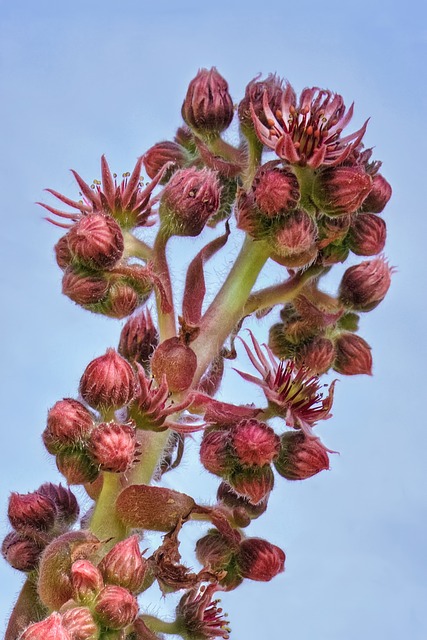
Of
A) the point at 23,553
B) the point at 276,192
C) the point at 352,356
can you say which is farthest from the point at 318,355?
the point at 23,553

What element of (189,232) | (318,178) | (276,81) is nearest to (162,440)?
(189,232)

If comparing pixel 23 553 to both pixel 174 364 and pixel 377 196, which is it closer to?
pixel 174 364

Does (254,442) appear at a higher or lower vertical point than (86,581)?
higher

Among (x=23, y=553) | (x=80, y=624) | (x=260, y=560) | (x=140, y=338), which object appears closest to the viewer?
(x=80, y=624)

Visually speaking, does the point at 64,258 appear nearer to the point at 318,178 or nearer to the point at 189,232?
the point at 189,232

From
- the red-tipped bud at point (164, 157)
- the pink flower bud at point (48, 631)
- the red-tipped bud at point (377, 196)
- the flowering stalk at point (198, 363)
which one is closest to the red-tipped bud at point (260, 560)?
the flowering stalk at point (198, 363)

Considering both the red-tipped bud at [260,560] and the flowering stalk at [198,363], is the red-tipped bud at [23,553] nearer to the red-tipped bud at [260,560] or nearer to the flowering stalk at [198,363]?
the flowering stalk at [198,363]
